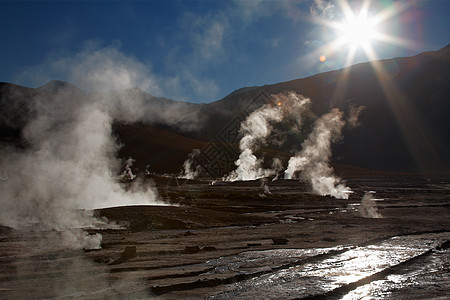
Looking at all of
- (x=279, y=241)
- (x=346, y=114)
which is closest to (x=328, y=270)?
(x=279, y=241)

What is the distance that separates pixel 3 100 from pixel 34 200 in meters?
92.5

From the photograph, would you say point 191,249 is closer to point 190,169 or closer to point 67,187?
point 67,187

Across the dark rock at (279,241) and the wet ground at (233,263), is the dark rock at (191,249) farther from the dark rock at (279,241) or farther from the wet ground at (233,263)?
the dark rock at (279,241)

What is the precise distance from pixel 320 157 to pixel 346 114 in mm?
40145

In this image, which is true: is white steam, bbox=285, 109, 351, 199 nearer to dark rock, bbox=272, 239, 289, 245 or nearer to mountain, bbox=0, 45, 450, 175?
mountain, bbox=0, 45, 450, 175

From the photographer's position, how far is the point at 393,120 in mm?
117688

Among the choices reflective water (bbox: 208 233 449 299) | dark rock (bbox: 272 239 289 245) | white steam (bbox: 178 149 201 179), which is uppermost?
white steam (bbox: 178 149 201 179)

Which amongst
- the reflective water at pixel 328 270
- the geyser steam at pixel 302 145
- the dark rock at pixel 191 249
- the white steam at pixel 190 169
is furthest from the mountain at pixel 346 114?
the reflective water at pixel 328 270

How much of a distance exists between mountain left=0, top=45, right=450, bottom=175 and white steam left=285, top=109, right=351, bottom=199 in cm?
391

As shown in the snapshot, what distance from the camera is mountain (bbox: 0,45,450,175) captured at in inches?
3622

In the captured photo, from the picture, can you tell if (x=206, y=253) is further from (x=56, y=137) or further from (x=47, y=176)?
(x=56, y=137)

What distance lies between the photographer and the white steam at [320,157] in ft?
146

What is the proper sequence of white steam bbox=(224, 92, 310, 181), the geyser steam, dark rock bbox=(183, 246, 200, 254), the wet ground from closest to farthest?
1. the wet ground
2. dark rock bbox=(183, 246, 200, 254)
3. the geyser steam
4. white steam bbox=(224, 92, 310, 181)

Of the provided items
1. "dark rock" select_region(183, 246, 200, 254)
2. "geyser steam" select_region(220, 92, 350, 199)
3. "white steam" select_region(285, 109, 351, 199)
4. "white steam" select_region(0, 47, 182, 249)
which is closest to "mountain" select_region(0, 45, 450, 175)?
"white steam" select_region(285, 109, 351, 199)
